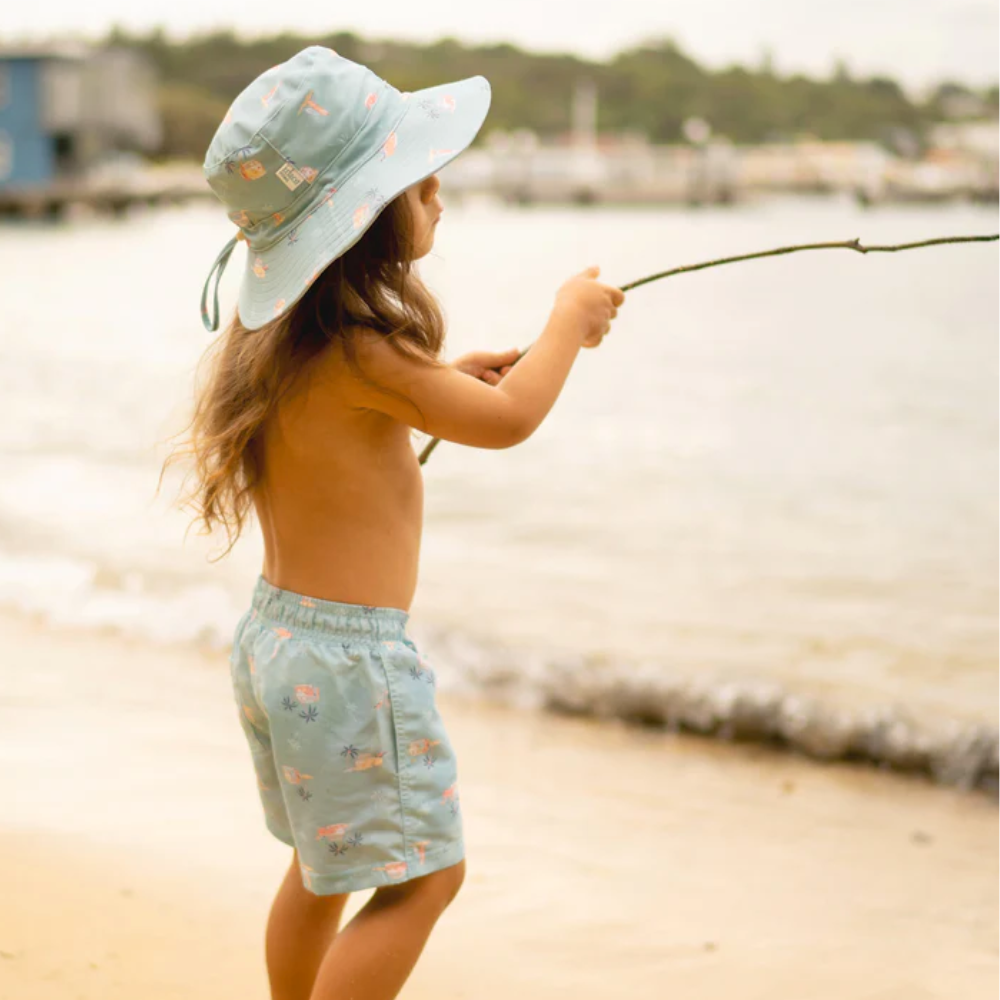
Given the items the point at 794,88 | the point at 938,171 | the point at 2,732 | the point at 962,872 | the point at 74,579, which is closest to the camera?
the point at 962,872

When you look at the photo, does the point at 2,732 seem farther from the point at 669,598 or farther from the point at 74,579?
the point at 669,598

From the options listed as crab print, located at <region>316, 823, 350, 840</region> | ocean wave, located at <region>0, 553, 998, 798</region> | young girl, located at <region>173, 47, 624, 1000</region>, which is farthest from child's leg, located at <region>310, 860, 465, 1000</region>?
ocean wave, located at <region>0, 553, 998, 798</region>

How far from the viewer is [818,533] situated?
7.72 m

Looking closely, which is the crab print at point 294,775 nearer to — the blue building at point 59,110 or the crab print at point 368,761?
the crab print at point 368,761

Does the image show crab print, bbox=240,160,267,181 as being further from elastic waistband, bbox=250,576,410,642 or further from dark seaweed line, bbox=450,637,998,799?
dark seaweed line, bbox=450,637,998,799

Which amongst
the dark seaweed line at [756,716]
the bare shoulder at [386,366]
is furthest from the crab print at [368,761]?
the dark seaweed line at [756,716]

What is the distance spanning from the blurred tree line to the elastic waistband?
38.7m

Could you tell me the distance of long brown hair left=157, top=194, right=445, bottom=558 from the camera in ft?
5.09

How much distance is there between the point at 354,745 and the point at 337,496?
0.29 meters

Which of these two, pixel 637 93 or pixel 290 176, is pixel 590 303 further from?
pixel 637 93

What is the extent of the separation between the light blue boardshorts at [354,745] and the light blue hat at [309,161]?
38cm

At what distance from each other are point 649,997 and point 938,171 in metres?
71.5

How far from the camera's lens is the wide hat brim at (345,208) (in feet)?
4.96

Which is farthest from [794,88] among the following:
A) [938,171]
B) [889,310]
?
[889,310]
